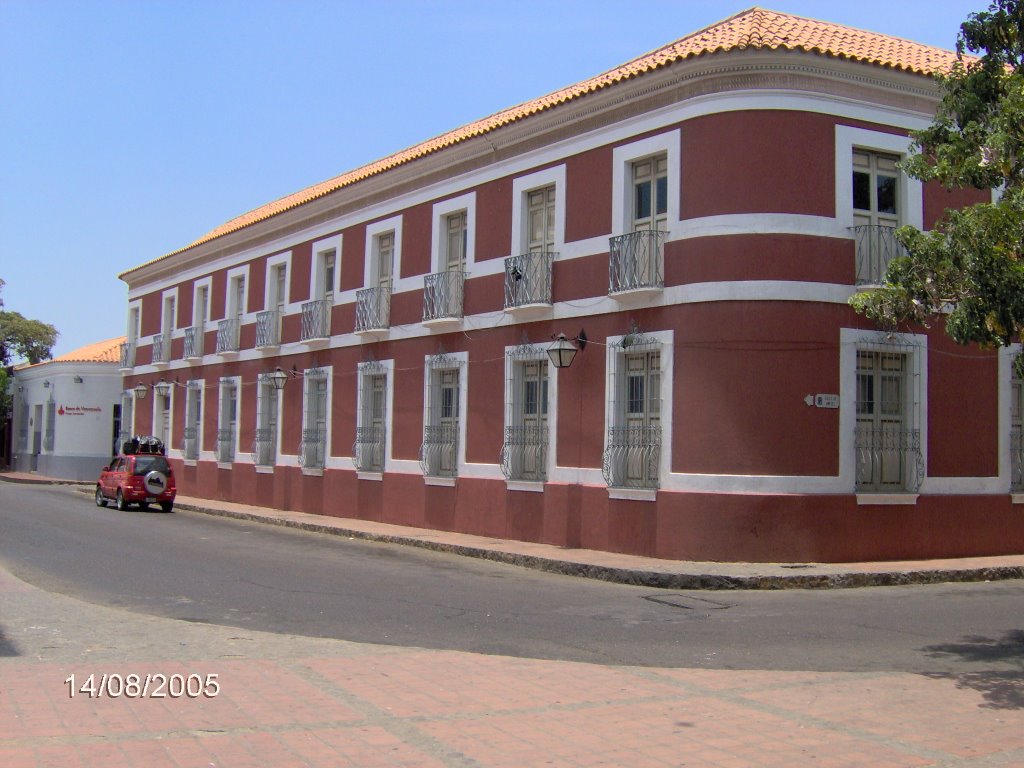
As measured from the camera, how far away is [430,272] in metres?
21.2

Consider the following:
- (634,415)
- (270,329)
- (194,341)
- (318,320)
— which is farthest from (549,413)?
(194,341)

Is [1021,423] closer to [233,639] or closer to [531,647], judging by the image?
[531,647]

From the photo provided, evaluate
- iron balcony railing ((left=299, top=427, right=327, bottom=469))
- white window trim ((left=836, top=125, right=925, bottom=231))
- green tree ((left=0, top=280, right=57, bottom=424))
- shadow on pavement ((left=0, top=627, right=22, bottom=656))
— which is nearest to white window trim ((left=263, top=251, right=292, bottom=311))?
iron balcony railing ((left=299, top=427, right=327, bottom=469))

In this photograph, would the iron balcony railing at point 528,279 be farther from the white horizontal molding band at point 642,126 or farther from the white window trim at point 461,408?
the white window trim at point 461,408

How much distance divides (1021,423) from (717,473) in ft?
17.3

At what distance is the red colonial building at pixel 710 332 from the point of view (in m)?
14.9

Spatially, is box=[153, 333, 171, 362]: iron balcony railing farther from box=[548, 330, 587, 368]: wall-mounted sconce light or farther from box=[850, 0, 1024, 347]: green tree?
box=[850, 0, 1024, 347]: green tree

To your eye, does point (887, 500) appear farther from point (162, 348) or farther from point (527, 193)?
point (162, 348)

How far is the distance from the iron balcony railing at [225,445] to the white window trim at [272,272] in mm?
3974

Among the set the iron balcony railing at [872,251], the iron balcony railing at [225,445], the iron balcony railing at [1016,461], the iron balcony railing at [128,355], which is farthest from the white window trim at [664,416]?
the iron balcony railing at [128,355]

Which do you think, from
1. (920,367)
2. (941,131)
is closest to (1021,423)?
(920,367)

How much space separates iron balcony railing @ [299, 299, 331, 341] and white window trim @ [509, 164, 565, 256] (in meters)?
7.03

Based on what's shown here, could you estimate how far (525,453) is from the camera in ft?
60.5

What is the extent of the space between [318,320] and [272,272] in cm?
375
